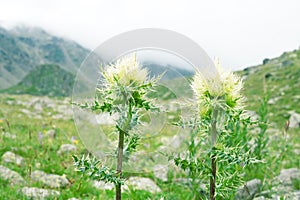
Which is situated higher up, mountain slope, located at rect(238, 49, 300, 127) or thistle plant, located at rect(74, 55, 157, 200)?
mountain slope, located at rect(238, 49, 300, 127)

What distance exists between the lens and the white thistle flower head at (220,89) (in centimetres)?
277

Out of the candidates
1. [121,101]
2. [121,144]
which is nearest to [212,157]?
[121,144]

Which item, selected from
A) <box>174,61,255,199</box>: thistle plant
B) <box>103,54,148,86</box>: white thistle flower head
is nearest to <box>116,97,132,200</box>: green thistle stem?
<box>103,54,148,86</box>: white thistle flower head

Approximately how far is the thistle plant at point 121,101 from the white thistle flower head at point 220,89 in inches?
15.4

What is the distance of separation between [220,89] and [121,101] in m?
0.71

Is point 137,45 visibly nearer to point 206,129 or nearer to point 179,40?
point 179,40

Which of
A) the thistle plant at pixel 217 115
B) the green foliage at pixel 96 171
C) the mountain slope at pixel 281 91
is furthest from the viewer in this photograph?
the mountain slope at pixel 281 91

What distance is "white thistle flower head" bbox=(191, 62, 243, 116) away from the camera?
277 centimetres

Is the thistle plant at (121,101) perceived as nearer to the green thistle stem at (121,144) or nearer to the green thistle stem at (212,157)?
the green thistle stem at (121,144)

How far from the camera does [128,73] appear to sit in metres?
2.62

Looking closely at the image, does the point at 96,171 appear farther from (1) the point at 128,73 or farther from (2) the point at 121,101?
(1) the point at 128,73

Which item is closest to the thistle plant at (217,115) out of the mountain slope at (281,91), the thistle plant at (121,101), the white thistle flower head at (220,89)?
the white thistle flower head at (220,89)

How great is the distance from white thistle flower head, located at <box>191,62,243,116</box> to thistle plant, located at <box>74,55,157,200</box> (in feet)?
1.29

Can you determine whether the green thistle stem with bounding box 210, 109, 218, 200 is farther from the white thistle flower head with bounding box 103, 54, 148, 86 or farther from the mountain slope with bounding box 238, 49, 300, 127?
the mountain slope with bounding box 238, 49, 300, 127
